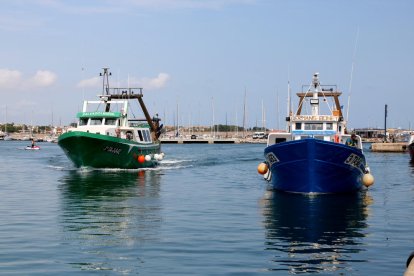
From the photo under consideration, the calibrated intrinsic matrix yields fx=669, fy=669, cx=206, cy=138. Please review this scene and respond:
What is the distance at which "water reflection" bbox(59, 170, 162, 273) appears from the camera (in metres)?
16.8

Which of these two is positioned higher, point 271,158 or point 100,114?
point 100,114

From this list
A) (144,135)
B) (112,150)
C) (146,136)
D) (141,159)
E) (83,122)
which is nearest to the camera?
(112,150)

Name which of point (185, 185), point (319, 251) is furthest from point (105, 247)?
point (185, 185)

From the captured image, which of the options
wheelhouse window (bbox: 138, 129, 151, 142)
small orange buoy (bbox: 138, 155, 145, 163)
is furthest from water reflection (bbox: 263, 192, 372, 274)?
wheelhouse window (bbox: 138, 129, 151, 142)

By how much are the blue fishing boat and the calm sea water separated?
784mm

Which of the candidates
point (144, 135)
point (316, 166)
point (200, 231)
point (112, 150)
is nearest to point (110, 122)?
point (112, 150)

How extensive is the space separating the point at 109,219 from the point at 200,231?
172 inches

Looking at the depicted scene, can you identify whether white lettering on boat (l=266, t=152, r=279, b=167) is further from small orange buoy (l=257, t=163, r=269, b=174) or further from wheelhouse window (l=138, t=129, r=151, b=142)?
wheelhouse window (l=138, t=129, r=151, b=142)

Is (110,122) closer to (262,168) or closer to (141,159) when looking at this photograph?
(141,159)

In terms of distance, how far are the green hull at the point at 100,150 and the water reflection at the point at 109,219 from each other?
5.44m

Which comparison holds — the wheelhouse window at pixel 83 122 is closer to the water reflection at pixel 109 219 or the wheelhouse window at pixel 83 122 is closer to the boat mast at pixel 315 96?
the water reflection at pixel 109 219

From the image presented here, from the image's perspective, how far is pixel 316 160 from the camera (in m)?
31.1

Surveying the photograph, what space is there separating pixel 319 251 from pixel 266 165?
18347 mm

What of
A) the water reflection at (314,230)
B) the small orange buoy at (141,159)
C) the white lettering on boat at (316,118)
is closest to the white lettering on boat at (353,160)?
the water reflection at (314,230)
